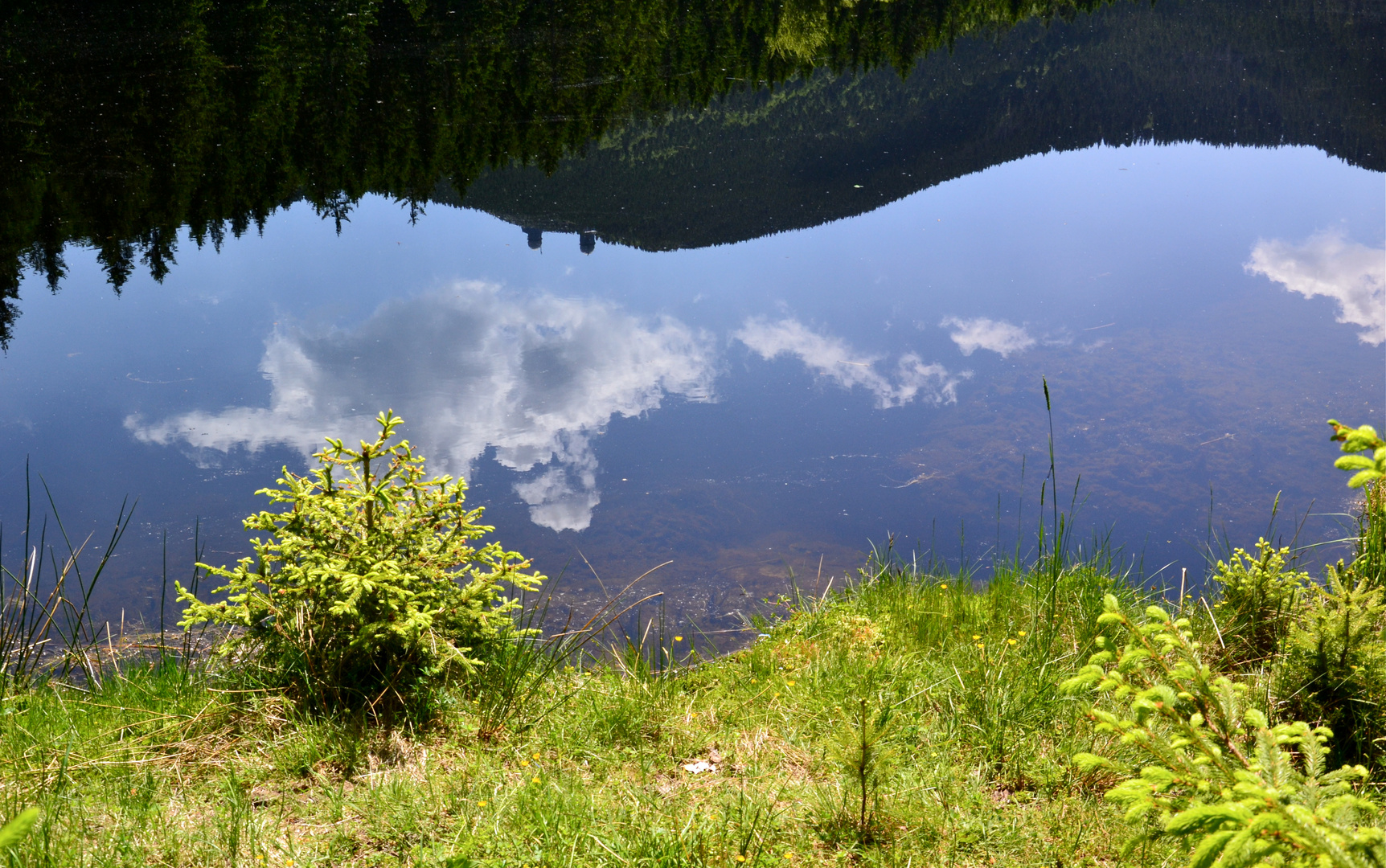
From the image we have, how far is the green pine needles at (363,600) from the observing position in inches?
149

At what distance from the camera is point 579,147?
1617cm

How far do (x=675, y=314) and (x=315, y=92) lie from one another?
1109cm

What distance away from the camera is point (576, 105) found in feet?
58.9

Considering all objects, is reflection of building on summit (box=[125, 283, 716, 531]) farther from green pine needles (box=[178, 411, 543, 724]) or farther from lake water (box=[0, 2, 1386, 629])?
green pine needles (box=[178, 411, 543, 724])

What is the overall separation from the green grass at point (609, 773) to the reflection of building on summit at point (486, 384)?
8.90ft

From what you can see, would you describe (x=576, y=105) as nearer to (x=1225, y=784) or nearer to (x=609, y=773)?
(x=609, y=773)

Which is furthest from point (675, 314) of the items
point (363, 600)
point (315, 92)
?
point (315, 92)

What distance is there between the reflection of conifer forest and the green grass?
7.74m

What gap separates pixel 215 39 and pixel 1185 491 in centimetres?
2165

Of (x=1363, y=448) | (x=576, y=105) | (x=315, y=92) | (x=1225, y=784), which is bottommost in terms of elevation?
(x=1225, y=784)

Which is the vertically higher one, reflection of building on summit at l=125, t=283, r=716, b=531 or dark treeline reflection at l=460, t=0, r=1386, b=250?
dark treeline reflection at l=460, t=0, r=1386, b=250

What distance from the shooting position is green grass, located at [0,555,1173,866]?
3.06 m

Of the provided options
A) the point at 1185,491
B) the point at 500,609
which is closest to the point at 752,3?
the point at 1185,491

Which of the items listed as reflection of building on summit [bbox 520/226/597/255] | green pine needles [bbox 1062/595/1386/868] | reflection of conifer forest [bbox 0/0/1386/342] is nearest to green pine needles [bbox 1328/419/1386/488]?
green pine needles [bbox 1062/595/1386/868]
